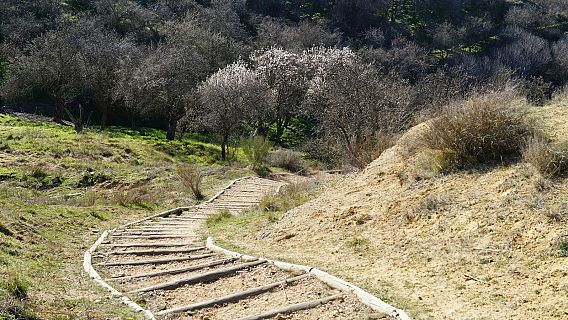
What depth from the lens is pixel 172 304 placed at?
237 inches

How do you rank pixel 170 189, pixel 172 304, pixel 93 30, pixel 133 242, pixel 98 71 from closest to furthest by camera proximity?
pixel 172 304 → pixel 133 242 → pixel 170 189 → pixel 98 71 → pixel 93 30

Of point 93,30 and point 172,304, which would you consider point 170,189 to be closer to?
point 172,304

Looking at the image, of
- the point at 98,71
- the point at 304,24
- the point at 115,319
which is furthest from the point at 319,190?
the point at 304,24

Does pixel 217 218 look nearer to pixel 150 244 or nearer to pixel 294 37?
pixel 150 244

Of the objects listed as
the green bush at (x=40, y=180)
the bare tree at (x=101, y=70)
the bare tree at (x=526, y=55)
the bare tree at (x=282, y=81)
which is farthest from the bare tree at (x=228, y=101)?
the bare tree at (x=526, y=55)

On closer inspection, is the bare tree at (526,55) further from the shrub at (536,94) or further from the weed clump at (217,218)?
the weed clump at (217,218)

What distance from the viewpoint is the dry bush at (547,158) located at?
666cm

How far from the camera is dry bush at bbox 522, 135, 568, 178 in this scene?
6660 mm

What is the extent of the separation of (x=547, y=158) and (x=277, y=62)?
33.8 metres

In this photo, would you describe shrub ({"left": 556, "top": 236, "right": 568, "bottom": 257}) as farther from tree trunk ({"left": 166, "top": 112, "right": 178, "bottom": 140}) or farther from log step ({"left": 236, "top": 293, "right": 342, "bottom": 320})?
tree trunk ({"left": 166, "top": 112, "right": 178, "bottom": 140})

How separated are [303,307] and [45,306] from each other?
278 cm

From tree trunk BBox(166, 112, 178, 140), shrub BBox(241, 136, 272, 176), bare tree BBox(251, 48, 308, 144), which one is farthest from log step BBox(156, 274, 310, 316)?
bare tree BBox(251, 48, 308, 144)

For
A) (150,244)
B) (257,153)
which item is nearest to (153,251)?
(150,244)

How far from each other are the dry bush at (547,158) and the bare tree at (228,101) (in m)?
21.1
